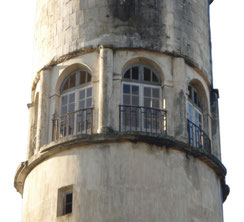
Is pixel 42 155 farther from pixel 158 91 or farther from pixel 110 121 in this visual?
pixel 158 91

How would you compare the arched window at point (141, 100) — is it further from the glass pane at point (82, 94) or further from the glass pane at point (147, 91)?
the glass pane at point (82, 94)

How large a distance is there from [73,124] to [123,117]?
1605 mm

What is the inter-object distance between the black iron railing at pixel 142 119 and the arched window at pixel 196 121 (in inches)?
38.9

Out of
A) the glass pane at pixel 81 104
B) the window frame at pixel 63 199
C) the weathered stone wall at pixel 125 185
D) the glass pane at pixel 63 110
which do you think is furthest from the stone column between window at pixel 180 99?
the window frame at pixel 63 199

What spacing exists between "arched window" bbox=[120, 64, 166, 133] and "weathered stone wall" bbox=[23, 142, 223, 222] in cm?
100

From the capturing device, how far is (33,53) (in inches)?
1107

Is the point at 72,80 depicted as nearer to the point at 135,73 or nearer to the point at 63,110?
the point at 63,110

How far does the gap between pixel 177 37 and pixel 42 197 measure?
6766 millimetres

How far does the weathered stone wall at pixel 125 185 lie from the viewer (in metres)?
23.2

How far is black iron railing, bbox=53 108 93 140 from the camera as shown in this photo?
25.0 metres

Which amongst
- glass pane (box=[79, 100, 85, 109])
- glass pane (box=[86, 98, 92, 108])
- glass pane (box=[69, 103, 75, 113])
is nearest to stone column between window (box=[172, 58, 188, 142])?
glass pane (box=[86, 98, 92, 108])

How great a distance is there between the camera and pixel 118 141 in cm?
2411

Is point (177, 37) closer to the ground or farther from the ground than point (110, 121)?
farther from the ground

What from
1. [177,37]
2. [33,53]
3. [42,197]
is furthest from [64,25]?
[42,197]
